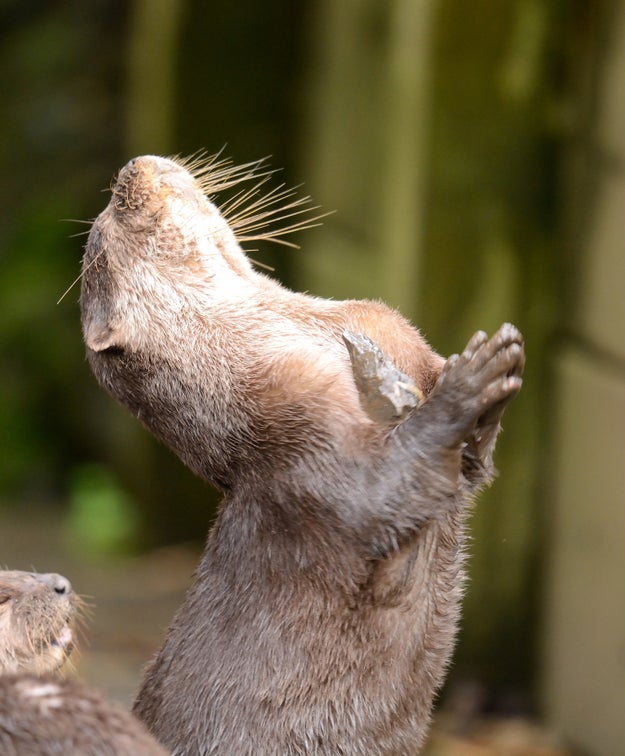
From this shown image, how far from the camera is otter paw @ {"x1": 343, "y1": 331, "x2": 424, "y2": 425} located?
236 cm

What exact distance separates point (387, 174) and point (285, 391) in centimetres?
325

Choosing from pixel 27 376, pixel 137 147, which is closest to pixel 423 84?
pixel 137 147

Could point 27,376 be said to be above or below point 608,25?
below

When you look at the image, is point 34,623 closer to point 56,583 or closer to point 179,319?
point 56,583

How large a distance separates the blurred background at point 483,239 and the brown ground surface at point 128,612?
0.02 meters

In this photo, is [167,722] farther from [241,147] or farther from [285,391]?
[241,147]

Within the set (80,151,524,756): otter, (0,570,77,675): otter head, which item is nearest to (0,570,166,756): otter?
(80,151,524,756): otter

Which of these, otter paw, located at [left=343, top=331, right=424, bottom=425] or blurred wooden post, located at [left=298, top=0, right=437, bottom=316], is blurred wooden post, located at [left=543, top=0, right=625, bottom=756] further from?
otter paw, located at [left=343, top=331, right=424, bottom=425]

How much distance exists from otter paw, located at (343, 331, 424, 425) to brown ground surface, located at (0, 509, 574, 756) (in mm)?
3064

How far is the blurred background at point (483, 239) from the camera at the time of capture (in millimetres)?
5012

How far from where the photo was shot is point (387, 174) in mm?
5539

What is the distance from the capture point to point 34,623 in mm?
2816

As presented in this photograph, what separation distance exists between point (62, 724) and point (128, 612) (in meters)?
4.53

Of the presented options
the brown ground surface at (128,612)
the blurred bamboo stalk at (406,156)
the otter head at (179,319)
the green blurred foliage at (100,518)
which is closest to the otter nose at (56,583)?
the otter head at (179,319)
